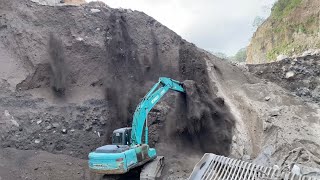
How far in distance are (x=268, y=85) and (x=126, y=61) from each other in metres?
5.14

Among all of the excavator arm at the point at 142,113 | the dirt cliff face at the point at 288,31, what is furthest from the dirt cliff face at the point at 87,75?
the dirt cliff face at the point at 288,31

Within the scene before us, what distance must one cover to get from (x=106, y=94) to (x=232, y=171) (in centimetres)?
769

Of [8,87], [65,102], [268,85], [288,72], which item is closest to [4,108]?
[8,87]

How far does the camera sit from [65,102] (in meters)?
12.0

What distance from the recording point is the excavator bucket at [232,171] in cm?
493

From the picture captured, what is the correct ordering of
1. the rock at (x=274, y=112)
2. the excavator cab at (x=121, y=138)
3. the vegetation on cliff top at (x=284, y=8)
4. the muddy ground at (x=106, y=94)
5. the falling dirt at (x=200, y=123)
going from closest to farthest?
1. the excavator cab at (x=121, y=138)
2. the muddy ground at (x=106, y=94)
3. the rock at (x=274, y=112)
4. the falling dirt at (x=200, y=123)
5. the vegetation on cliff top at (x=284, y=8)

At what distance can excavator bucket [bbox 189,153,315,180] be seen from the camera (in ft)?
16.2

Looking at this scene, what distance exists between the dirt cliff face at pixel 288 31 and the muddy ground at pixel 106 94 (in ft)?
19.1

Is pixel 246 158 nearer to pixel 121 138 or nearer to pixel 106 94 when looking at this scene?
pixel 121 138

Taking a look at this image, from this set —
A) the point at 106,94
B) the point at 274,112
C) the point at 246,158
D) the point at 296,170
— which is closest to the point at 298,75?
the point at 274,112

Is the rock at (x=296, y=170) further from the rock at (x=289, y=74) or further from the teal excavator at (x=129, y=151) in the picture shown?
the rock at (x=289, y=74)

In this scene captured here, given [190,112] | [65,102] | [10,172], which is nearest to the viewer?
[10,172]

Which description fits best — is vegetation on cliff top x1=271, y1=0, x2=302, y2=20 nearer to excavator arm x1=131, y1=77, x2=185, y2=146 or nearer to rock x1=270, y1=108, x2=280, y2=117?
rock x1=270, y1=108, x2=280, y2=117

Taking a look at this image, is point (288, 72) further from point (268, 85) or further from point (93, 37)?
point (93, 37)
